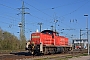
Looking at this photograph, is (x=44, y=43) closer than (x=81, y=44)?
Yes

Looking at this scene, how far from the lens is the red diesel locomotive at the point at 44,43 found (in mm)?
29730

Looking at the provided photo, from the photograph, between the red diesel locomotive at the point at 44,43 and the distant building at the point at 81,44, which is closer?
the red diesel locomotive at the point at 44,43

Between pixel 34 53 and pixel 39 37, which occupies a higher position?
pixel 39 37

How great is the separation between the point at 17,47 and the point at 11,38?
148 inches

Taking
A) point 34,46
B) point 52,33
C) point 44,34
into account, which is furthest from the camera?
point 52,33

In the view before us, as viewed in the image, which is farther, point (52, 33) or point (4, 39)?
point (4, 39)

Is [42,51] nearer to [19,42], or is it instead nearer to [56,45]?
[56,45]

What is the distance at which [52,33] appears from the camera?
34.7 m

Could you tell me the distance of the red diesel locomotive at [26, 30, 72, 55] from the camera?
97.5ft

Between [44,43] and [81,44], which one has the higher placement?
[81,44]

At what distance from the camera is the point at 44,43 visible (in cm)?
3169

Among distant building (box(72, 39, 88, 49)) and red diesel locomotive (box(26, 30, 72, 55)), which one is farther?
distant building (box(72, 39, 88, 49))

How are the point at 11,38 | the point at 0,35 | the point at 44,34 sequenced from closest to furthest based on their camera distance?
the point at 44,34 < the point at 0,35 < the point at 11,38

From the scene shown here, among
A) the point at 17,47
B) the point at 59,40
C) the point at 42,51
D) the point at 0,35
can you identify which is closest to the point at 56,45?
the point at 59,40
